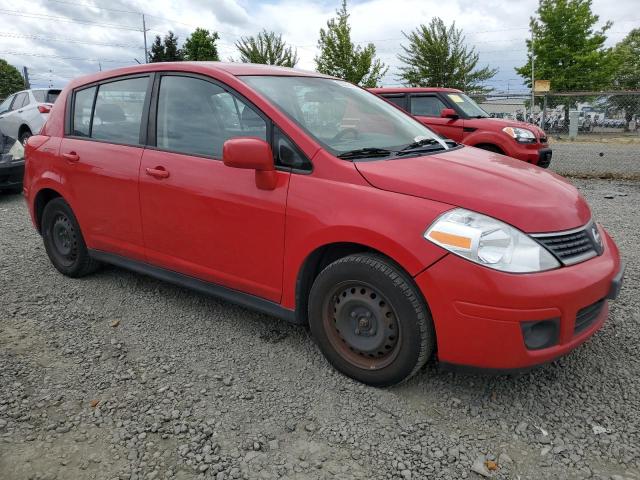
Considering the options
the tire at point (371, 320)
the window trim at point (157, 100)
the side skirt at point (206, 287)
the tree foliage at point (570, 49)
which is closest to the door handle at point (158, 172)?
the window trim at point (157, 100)

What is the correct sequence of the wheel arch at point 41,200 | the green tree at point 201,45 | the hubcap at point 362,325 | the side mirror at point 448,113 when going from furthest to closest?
the green tree at point 201,45
the side mirror at point 448,113
the wheel arch at point 41,200
the hubcap at point 362,325

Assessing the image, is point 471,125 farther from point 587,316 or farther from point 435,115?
point 587,316

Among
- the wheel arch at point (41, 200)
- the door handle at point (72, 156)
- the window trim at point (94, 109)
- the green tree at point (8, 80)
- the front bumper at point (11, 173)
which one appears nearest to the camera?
the window trim at point (94, 109)

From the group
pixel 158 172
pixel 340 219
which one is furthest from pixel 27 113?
pixel 340 219

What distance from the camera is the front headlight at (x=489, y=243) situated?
7.30ft

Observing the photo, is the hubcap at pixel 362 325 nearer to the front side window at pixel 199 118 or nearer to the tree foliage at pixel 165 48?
the front side window at pixel 199 118

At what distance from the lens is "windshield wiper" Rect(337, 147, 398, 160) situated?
2.73 meters

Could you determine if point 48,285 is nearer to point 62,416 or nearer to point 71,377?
point 71,377

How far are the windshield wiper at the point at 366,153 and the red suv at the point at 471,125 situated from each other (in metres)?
5.80

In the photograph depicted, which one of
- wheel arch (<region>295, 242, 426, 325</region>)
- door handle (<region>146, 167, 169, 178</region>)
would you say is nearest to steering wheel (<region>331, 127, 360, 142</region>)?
wheel arch (<region>295, 242, 426, 325</region>)

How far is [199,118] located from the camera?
10.5 feet

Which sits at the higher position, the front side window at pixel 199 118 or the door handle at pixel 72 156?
the front side window at pixel 199 118

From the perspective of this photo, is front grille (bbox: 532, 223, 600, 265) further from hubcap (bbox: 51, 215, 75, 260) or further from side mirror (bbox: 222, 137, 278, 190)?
hubcap (bbox: 51, 215, 75, 260)

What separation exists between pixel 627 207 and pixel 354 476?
6373 mm
